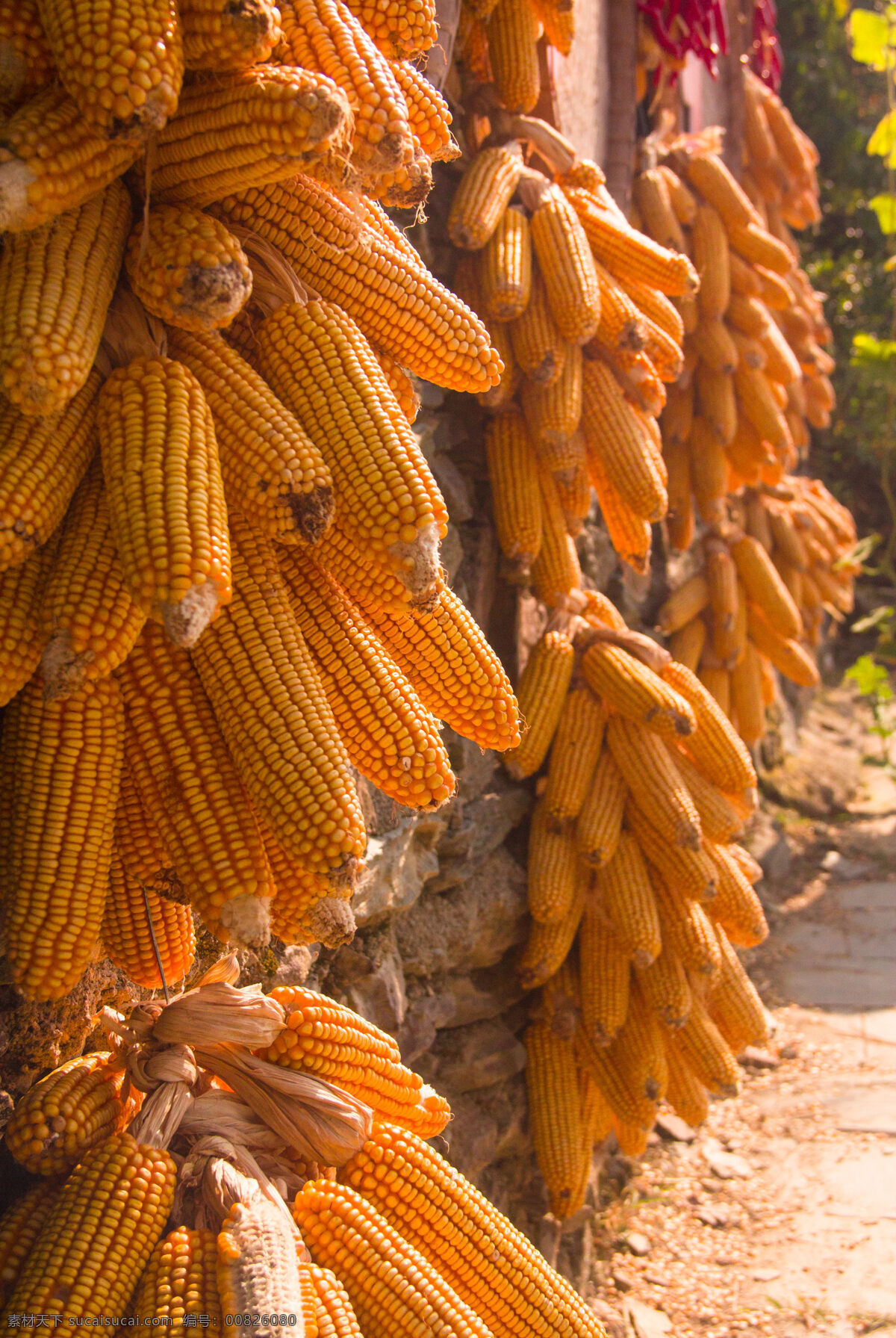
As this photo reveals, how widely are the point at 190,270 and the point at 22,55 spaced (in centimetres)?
28

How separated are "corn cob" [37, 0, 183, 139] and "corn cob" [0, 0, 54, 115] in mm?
66

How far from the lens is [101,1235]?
1147mm

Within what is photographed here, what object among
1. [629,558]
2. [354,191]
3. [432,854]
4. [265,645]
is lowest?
[432,854]

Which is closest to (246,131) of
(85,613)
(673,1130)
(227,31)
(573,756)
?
(227,31)

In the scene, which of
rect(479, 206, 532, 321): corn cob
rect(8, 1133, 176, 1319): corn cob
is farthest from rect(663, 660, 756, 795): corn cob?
rect(8, 1133, 176, 1319): corn cob

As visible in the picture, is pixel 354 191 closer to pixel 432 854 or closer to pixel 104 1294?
pixel 104 1294

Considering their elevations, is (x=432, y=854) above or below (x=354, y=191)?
below

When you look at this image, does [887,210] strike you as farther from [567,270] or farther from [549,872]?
[549,872]

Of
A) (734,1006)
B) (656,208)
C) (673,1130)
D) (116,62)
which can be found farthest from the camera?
(656,208)

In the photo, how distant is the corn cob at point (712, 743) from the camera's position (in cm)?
319

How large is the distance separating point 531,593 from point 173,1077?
2.18m

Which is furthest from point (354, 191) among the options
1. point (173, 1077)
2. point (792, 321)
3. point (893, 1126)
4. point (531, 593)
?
point (792, 321)

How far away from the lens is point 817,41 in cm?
846

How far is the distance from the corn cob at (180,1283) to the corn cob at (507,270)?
2206 millimetres
